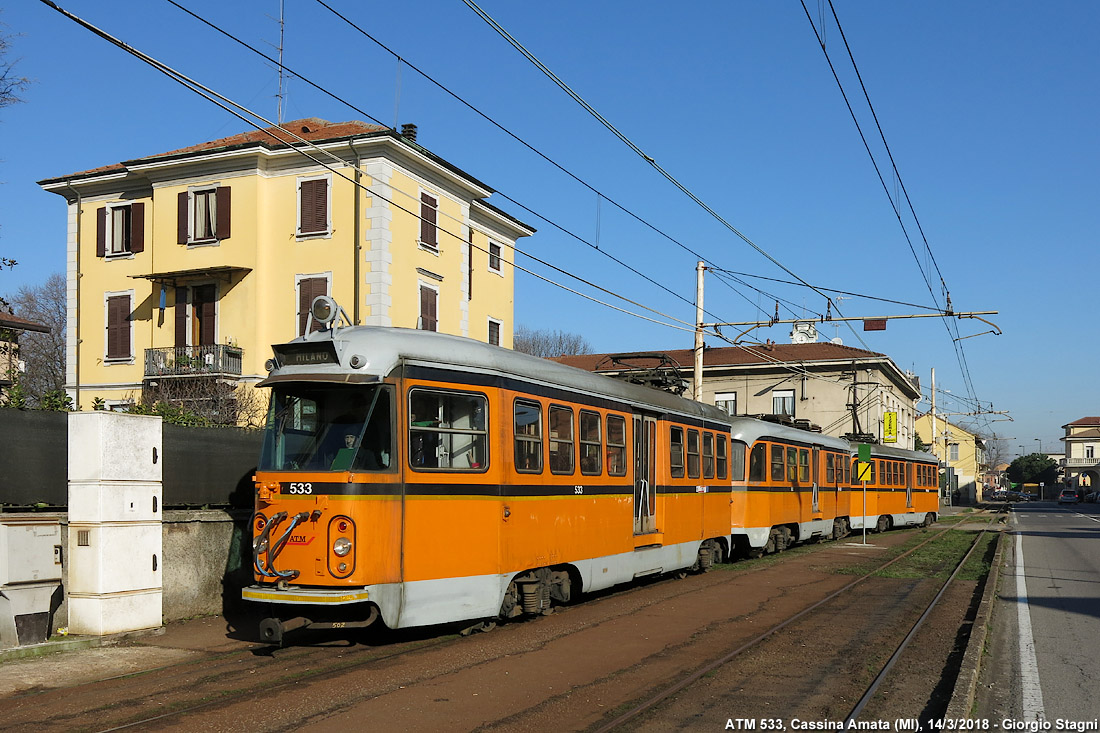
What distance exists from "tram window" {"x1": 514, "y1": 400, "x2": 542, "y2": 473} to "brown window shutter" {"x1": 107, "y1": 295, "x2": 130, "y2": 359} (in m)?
25.5

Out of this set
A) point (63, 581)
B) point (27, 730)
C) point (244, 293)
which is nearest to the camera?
point (27, 730)

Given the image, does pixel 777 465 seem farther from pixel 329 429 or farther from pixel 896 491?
pixel 896 491

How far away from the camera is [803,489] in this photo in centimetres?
2533

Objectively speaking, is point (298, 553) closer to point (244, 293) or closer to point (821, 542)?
point (821, 542)

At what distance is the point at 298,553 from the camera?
9594 millimetres

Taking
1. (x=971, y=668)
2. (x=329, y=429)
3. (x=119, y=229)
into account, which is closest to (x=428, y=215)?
(x=119, y=229)

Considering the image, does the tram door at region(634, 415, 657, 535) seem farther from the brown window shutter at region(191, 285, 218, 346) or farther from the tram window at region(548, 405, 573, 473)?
the brown window shutter at region(191, 285, 218, 346)

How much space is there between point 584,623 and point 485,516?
7.04 ft

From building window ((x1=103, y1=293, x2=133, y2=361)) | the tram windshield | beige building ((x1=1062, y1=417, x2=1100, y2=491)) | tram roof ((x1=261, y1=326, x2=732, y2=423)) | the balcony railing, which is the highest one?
building window ((x1=103, y1=293, x2=133, y2=361))

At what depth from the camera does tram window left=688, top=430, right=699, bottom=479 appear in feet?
55.8

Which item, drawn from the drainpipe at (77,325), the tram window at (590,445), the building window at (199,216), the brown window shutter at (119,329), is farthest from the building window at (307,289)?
the tram window at (590,445)

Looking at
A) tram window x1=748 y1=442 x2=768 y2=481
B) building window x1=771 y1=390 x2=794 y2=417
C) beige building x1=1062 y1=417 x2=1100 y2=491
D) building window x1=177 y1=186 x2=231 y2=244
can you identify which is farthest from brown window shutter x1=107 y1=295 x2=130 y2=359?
beige building x1=1062 y1=417 x2=1100 y2=491

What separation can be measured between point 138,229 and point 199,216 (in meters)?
2.58

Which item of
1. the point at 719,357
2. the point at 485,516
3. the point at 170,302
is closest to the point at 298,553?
the point at 485,516
